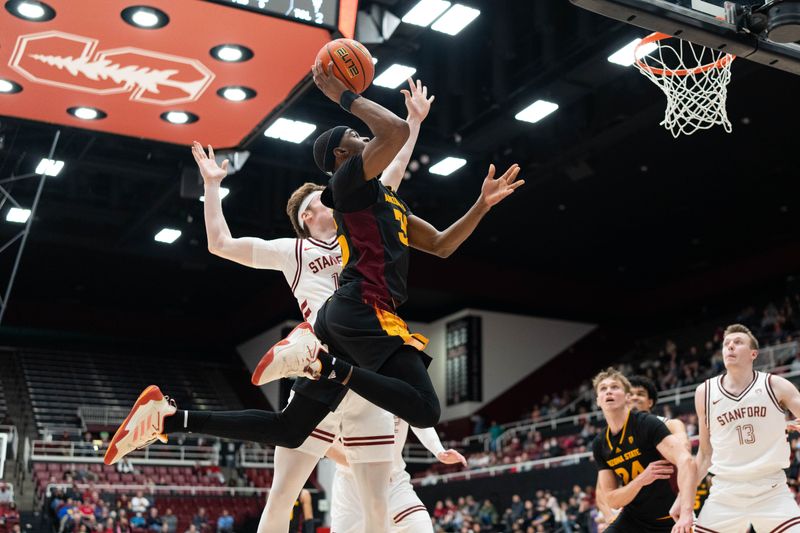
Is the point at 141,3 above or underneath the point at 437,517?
above

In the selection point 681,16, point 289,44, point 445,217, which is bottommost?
point 681,16

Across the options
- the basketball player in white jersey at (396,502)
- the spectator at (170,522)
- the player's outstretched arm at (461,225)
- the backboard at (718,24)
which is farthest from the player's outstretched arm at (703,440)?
→ the spectator at (170,522)

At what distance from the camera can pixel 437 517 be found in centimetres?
2398

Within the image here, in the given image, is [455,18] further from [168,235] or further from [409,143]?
[168,235]

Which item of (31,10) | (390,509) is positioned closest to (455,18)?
(31,10)

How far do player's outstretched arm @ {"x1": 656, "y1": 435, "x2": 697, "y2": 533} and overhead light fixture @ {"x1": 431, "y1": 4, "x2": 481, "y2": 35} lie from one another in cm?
955

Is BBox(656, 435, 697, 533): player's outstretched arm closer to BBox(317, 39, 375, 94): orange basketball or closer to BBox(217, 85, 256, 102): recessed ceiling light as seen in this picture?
BBox(317, 39, 375, 94): orange basketball

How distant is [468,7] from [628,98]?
5402 millimetres

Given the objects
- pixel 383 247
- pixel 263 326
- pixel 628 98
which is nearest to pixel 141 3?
pixel 383 247

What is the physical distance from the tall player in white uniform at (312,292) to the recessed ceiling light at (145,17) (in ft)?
20.0

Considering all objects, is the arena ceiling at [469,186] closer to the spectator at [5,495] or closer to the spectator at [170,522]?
the spectator at [5,495]

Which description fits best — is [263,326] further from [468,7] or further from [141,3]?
[141,3]

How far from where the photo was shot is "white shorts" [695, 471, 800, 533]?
6.61m

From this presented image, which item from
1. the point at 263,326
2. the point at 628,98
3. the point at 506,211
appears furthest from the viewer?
the point at 263,326
